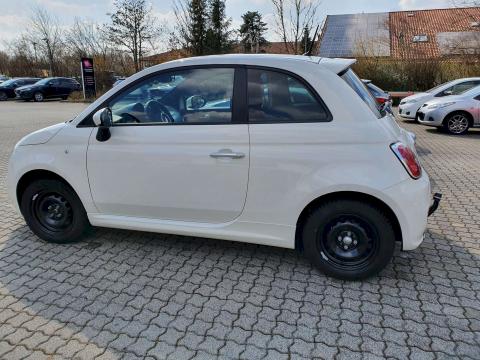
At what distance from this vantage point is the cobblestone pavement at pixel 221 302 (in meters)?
2.39

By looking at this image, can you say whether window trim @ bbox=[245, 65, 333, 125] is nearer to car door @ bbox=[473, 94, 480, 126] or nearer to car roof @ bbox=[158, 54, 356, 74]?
car roof @ bbox=[158, 54, 356, 74]

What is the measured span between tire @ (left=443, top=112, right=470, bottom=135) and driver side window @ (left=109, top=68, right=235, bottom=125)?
9.24 metres

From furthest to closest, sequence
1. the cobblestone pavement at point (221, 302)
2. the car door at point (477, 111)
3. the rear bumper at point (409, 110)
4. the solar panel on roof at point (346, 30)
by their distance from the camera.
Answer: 1. the solar panel on roof at point (346, 30)
2. the rear bumper at point (409, 110)
3. the car door at point (477, 111)
4. the cobblestone pavement at point (221, 302)

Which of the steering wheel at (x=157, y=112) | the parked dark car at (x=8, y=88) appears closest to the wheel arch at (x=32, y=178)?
the steering wheel at (x=157, y=112)

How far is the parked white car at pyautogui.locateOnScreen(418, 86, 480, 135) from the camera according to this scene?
1007cm

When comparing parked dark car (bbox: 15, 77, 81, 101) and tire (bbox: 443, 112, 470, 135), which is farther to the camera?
parked dark car (bbox: 15, 77, 81, 101)

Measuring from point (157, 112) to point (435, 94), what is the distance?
10591 millimetres

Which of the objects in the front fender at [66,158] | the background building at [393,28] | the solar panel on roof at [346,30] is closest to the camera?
the front fender at [66,158]

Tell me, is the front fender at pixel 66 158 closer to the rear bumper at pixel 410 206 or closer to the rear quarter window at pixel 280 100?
the rear quarter window at pixel 280 100

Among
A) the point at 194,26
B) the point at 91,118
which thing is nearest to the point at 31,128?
the point at 91,118

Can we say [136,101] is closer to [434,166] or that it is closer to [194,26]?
[434,166]

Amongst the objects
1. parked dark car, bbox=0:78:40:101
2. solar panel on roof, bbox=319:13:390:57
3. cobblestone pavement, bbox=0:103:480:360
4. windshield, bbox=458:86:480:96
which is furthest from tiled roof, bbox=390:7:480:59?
parked dark car, bbox=0:78:40:101

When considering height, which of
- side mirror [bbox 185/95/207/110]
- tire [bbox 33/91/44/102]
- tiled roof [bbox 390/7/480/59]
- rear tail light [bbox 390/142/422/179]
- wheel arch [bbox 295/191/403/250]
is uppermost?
tiled roof [bbox 390/7/480/59]

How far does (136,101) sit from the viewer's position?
10.9ft
